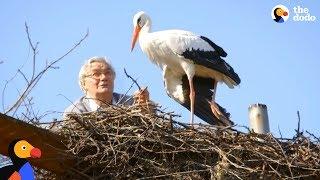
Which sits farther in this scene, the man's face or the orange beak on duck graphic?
the man's face

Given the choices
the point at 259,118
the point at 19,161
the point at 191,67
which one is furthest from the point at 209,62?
the point at 19,161

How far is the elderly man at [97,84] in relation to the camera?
192 inches

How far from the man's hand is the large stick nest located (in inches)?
14.5

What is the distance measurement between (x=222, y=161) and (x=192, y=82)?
2671mm

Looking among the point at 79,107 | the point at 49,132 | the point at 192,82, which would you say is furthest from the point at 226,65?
the point at 49,132

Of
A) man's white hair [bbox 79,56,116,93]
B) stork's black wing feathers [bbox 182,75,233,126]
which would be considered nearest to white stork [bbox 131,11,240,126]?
stork's black wing feathers [bbox 182,75,233,126]

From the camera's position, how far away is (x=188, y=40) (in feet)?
21.5

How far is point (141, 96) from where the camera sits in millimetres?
4672

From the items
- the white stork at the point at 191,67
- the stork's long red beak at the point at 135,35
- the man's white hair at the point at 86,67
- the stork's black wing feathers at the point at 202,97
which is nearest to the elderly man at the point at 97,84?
the man's white hair at the point at 86,67

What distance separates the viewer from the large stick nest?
399cm

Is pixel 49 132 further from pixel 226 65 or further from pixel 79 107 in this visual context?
pixel 226 65

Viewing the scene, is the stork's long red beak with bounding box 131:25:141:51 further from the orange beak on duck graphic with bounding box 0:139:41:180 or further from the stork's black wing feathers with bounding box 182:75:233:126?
the orange beak on duck graphic with bounding box 0:139:41:180

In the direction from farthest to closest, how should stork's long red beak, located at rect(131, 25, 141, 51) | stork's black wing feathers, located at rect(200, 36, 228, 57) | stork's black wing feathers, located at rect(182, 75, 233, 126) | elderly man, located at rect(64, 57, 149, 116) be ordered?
stork's long red beak, located at rect(131, 25, 141, 51) → stork's black wing feathers, located at rect(200, 36, 228, 57) → stork's black wing feathers, located at rect(182, 75, 233, 126) → elderly man, located at rect(64, 57, 149, 116)

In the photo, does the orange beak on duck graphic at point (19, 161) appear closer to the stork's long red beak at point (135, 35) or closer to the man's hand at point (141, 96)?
the man's hand at point (141, 96)
